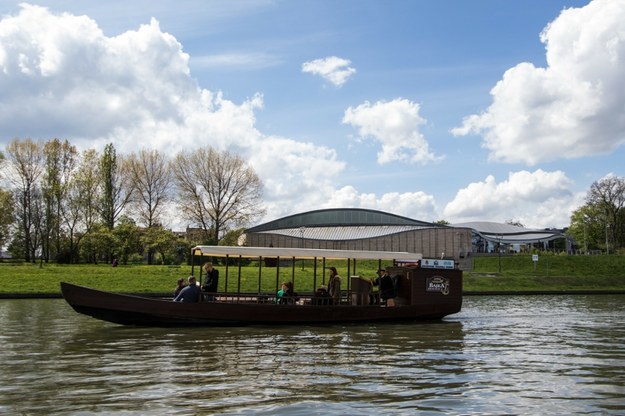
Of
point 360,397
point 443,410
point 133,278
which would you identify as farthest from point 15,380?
point 133,278

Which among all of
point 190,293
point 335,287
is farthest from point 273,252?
Answer: point 190,293

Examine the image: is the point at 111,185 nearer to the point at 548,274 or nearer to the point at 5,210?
the point at 5,210

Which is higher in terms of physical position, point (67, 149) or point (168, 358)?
point (67, 149)

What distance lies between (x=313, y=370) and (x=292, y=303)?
1008cm

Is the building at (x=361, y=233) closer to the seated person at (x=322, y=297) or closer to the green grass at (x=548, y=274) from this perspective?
the green grass at (x=548, y=274)

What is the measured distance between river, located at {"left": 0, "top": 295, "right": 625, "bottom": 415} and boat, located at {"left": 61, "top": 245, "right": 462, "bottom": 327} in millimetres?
760

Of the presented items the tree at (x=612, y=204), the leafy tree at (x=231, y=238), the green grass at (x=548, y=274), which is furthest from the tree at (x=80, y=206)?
the tree at (x=612, y=204)

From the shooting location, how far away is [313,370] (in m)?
12.8

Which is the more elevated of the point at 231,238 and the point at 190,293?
the point at 231,238

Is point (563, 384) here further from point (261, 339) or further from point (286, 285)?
point (286, 285)

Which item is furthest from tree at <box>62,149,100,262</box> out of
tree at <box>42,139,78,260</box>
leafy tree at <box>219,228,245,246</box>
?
leafy tree at <box>219,228,245,246</box>

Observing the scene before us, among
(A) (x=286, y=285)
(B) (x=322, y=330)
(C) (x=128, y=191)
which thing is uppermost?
(C) (x=128, y=191)

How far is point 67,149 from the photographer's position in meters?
65.4

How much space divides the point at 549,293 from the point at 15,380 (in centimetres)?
4281
